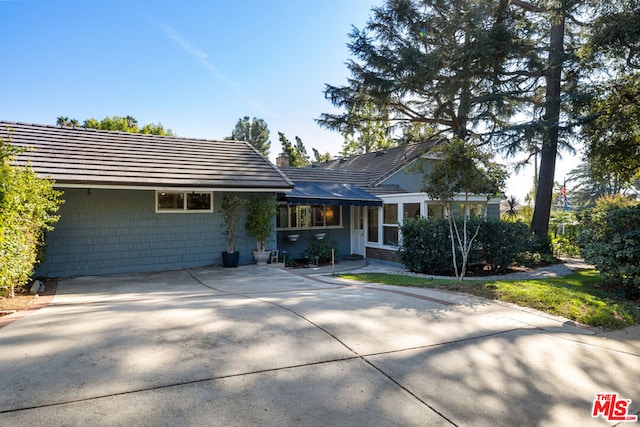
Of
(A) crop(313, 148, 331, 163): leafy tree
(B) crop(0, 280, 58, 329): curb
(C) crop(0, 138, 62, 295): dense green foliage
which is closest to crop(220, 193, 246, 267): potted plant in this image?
(B) crop(0, 280, 58, 329): curb

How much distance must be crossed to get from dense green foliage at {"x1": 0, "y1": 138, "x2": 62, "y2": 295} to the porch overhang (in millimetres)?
8464

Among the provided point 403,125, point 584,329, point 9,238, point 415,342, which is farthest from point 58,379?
point 403,125

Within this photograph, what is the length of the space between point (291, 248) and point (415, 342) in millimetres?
12278

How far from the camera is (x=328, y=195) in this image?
16.4 m

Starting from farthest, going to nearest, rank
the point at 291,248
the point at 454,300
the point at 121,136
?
the point at 291,248 < the point at 121,136 < the point at 454,300

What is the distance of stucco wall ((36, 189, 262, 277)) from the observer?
1151 centimetres

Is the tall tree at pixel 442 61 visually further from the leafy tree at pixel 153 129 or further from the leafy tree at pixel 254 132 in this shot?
the leafy tree at pixel 254 132

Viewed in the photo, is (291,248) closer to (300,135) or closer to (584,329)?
(584,329)

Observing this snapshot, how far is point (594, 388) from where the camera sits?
3883 mm

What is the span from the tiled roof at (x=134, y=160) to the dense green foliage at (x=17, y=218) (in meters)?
2.67

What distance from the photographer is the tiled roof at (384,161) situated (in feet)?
67.4

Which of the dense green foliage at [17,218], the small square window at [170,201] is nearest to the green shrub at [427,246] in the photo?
the small square window at [170,201]

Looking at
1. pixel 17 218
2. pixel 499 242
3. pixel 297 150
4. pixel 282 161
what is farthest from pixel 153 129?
pixel 499 242

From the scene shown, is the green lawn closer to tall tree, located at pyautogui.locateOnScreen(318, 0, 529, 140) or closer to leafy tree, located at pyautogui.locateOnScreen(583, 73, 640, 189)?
leafy tree, located at pyautogui.locateOnScreen(583, 73, 640, 189)
